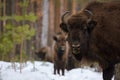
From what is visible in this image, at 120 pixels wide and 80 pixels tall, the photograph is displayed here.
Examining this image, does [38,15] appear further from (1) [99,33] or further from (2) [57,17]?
(1) [99,33]

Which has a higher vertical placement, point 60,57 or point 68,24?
point 68,24

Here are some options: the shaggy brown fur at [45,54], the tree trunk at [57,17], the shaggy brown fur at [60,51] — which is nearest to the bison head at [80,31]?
the shaggy brown fur at [60,51]

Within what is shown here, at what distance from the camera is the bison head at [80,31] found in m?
8.90

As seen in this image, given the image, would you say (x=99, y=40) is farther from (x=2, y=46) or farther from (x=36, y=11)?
(x=36, y=11)

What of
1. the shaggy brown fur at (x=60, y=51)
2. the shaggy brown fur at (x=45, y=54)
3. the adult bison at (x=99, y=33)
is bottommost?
the shaggy brown fur at (x=45, y=54)

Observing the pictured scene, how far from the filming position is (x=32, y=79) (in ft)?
32.6

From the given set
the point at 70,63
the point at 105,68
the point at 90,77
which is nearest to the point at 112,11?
the point at 105,68

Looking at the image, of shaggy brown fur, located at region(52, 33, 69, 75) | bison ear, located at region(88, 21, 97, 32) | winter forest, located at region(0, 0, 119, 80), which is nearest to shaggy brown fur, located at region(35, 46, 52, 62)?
winter forest, located at region(0, 0, 119, 80)

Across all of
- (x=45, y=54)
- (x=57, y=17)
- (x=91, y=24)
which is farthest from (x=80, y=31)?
(x=57, y=17)

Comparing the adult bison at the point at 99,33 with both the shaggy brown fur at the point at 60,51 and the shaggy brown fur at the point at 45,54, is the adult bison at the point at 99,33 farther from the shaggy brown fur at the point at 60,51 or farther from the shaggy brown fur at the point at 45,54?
the shaggy brown fur at the point at 45,54

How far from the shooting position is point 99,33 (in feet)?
30.6

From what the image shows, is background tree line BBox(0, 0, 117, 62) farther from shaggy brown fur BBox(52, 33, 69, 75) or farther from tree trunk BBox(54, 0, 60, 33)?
shaggy brown fur BBox(52, 33, 69, 75)

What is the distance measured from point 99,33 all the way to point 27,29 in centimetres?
541

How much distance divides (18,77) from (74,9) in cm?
2921
